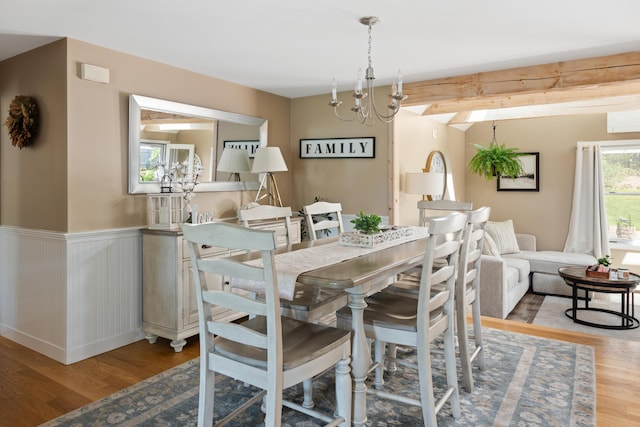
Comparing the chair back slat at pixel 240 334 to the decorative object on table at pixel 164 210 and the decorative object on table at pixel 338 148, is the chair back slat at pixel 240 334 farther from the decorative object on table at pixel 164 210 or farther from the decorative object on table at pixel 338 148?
the decorative object on table at pixel 338 148

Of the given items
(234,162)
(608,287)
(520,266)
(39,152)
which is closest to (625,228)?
(520,266)

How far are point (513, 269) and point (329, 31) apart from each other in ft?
11.3

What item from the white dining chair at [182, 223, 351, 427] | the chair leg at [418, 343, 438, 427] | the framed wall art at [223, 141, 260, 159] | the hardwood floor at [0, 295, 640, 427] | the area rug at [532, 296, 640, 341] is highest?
the framed wall art at [223, 141, 260, 159]

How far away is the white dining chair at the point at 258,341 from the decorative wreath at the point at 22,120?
2.23m

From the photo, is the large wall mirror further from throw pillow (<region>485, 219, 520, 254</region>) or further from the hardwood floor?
throw pillow (<region>485, 219, 520, 254</region>)

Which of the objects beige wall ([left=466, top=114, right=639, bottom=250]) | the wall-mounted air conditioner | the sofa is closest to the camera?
the sofa

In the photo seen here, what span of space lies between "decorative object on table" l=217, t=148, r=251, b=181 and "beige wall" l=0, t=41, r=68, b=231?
4.52 feet

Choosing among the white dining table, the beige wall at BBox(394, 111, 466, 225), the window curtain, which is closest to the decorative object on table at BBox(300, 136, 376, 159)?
the beige wall at BBox(394, 111, 466, 225)

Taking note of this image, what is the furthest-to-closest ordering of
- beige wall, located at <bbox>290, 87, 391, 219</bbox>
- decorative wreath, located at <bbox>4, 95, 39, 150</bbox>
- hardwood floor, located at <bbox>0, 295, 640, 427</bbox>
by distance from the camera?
beige wall, located at <bbox>290, 87, 391, 219</bbox>, decorative wreath, located at <bbox>4, 95, 39, 150</bbox>, hardwood floor, located at <bbox>0, 295, 640, 427</bbox>

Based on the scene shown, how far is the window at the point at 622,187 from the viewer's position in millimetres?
5996

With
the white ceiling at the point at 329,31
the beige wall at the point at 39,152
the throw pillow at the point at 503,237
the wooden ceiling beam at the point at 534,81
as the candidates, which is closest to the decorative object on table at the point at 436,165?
the throw pillow at the point at 503,237

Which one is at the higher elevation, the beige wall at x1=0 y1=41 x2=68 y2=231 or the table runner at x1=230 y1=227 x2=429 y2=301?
the beige wall at x1=0 y1=41 x2=68 y2=231

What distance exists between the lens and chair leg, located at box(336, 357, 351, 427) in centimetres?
188

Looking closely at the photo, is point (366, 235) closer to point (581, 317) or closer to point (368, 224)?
point (368, 224)
